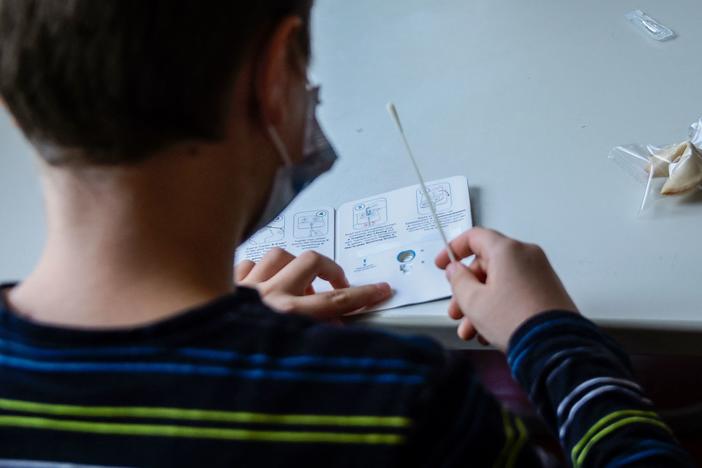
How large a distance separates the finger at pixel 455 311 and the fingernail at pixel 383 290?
0.07 metres

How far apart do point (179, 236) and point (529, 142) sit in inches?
18.2

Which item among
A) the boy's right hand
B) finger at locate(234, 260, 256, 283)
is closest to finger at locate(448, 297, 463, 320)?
the boy's right hand

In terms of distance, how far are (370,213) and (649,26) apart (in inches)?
17.8

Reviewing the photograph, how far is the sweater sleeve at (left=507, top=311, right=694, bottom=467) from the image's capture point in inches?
19.4

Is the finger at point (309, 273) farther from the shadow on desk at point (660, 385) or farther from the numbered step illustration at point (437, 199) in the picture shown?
the shadow on desk at point (660, 385)

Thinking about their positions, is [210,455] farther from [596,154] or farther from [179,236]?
[596,154]

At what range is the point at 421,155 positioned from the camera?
2.60 ft

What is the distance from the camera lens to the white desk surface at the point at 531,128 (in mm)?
606

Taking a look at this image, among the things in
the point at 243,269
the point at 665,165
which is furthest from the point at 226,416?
the point at 665,165

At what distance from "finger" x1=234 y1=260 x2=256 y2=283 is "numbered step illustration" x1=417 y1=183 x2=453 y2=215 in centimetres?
19

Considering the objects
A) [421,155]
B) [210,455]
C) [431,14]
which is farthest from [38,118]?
[431,14]

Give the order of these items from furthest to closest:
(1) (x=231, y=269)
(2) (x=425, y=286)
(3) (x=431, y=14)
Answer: (3) (x=431, y=14)
(2) (x=425, y=286)
(1) (x=231, y=269)

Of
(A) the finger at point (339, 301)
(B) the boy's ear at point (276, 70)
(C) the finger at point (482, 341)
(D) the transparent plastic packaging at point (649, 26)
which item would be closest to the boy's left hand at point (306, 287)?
(A) the finger at point (339, 301)

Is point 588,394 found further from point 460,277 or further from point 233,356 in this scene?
point 233,356
